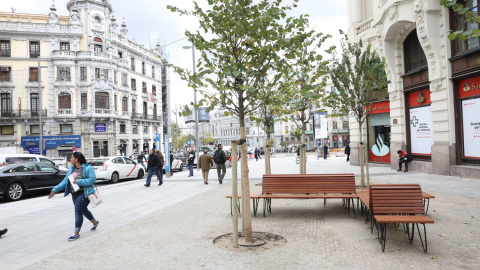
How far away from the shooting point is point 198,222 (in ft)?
25.7

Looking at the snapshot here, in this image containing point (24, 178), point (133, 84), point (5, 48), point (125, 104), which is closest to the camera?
point (24, 178)

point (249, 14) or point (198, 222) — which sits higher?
point (249, 14)

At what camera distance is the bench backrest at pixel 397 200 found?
5746mm

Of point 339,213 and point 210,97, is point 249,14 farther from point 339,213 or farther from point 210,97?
point 339,213

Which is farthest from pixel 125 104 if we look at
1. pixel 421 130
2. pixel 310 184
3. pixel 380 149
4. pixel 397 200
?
pixel 397 200

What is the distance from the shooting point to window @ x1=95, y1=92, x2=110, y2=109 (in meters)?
44.0

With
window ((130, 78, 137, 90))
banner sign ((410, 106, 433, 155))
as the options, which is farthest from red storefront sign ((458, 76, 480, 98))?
window ((130, 78, 137, 90))

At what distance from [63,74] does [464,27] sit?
42.1 meters

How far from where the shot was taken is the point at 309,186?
8.27 m

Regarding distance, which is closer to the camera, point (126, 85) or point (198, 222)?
point (198, 222)

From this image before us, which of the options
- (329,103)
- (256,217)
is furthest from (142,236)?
(329,103)

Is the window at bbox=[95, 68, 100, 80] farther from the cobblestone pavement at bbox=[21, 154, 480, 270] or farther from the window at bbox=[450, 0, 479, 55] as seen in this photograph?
the window at bbox=[450, 0, 479, 55]

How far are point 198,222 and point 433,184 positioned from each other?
930 cm

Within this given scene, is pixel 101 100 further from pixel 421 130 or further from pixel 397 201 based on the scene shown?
pixel 397 201
